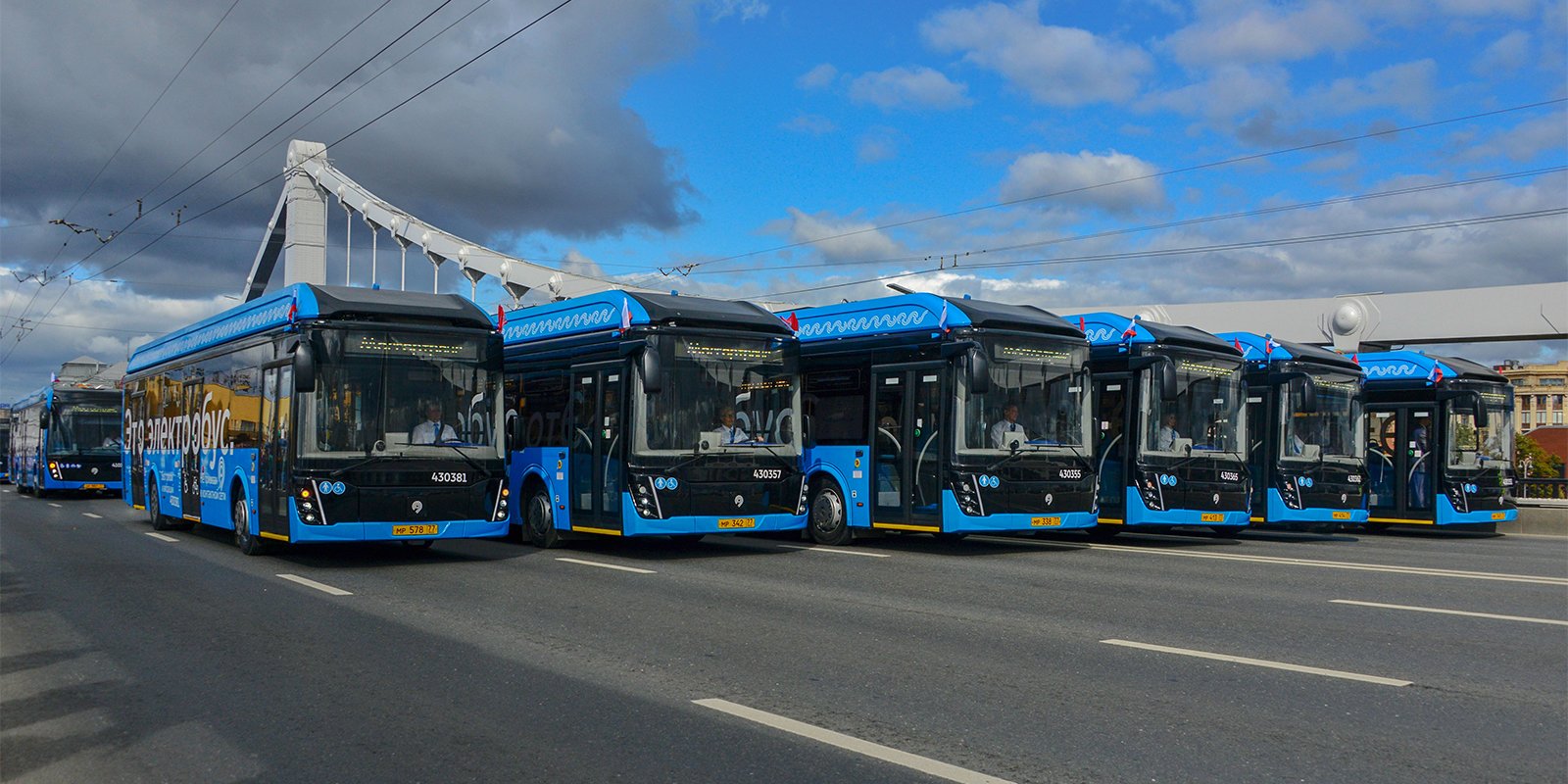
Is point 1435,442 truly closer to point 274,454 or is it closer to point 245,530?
point 274,454

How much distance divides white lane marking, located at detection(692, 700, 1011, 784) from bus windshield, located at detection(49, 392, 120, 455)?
32.2 m

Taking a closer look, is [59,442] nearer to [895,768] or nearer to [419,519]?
[419,519]

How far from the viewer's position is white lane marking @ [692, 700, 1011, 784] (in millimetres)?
5098

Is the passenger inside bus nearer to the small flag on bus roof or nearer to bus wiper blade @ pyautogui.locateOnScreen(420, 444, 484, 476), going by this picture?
bus wiper blade @ pyautogui.locateOnScreen(420, 444, 484, 476)

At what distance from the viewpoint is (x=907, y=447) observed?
609 inches

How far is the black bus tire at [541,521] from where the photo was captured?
15781 mm

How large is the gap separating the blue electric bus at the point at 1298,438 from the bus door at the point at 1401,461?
1.77 m

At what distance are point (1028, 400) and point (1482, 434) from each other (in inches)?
438

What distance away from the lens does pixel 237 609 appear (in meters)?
9.97

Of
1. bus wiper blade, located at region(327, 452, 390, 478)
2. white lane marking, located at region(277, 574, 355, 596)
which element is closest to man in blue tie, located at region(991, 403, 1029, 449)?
bus wiper blade, located at region(327, 452, 390, 478)

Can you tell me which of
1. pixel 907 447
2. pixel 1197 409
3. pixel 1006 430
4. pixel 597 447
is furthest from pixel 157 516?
pixel 1197 409

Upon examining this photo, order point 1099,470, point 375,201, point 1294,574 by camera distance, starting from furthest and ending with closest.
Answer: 1. point 375,201
2. point 1099,470
3. point 1294,574

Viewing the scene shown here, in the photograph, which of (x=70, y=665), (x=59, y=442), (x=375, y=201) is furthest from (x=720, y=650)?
(x=375, y=201)

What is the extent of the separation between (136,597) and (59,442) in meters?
26.5
